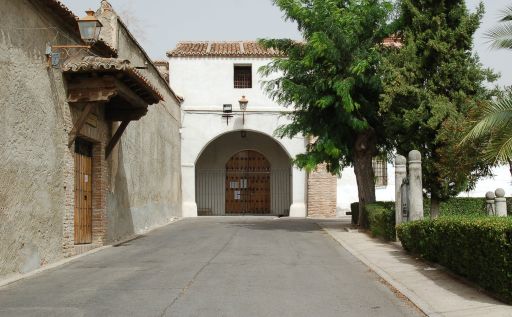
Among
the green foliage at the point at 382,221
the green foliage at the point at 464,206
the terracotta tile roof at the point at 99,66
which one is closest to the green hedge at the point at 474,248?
the green foliage at the point at 382,221

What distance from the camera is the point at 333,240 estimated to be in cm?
1541

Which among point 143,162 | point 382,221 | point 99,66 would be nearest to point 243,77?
point 143,162

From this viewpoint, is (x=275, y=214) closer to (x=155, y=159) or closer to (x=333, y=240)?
(x=155, y=159)

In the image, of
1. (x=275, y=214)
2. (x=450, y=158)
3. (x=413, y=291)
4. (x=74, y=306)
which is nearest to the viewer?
(x=74, y=306)

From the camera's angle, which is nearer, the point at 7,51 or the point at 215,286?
the point at 215,286

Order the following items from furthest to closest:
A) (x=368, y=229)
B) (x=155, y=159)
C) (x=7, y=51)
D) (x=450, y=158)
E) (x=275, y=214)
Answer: (x=275, y=214)
(x=155, y=159)
(x=368, y=229)
(x=450, y=158)
(x=7, y=51)

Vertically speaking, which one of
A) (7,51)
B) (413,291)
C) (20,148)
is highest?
(7,51)

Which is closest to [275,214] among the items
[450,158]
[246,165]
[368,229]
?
[246,165]

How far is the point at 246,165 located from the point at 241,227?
1165cm

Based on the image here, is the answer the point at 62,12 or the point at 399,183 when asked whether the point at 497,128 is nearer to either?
the point at 399,183

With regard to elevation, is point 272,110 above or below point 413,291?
above

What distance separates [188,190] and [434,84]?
1458 cm

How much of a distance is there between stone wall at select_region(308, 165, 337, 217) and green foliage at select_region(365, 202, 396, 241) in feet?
34.6

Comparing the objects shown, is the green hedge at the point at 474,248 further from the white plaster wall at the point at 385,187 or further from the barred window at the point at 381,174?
the barred window at the point at 381,174
